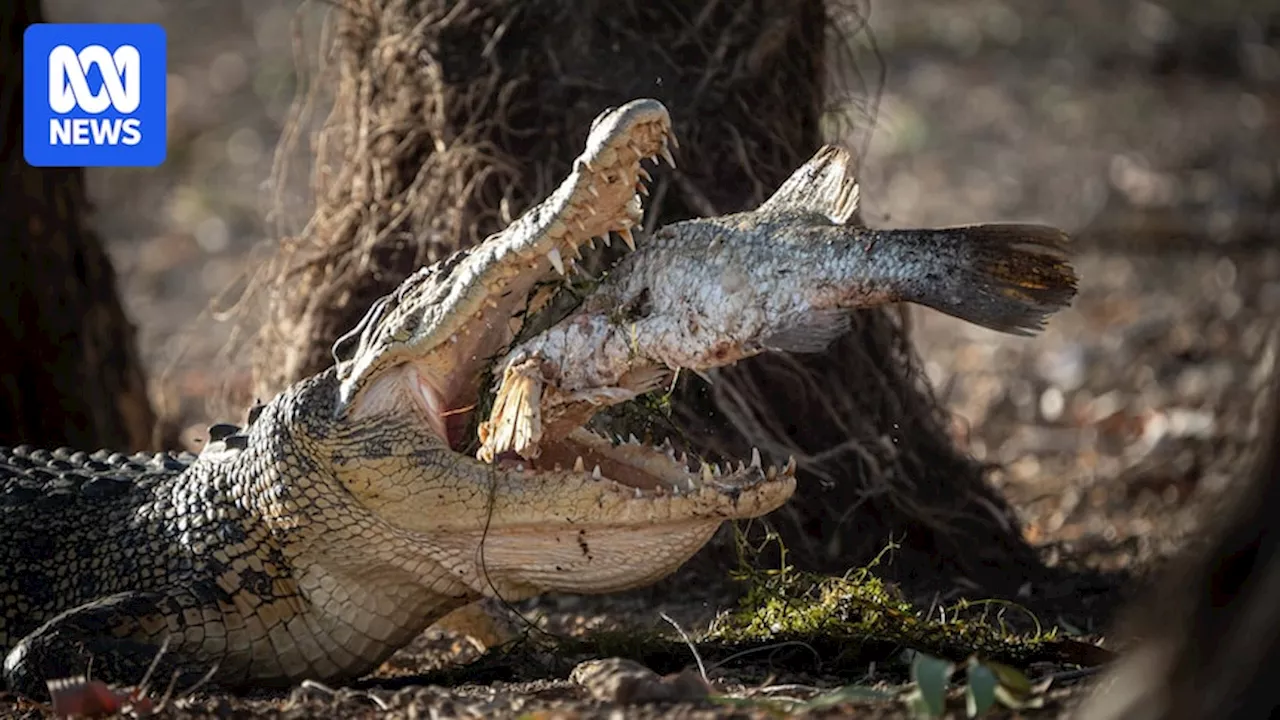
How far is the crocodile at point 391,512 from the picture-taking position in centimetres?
380

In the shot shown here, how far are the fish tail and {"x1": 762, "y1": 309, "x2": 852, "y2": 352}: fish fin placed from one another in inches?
10.7

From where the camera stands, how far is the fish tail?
3176 mm

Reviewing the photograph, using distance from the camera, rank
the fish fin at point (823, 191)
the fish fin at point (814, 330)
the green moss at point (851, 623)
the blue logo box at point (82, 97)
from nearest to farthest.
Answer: the fish fin at point (814, 330) < the fish fin at point (823, 191) < the green moss at point (851, 623) < the blue logo box at point (82, 97)

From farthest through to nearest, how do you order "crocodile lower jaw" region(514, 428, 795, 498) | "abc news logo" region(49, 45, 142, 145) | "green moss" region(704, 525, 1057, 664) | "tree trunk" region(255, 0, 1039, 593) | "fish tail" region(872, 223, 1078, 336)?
"abc news logo" region(49, 45, 142, 145)
"tree trunk" region(255, 0, 1039, 593)
"green moss" region(704, 525, 1057, 664)
"crocodile lower jaw" region(514, 428, 795, 498)
"fish tail" region(872, 223, 1078, 336)

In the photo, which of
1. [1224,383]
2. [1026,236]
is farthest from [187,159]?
[1026,236]

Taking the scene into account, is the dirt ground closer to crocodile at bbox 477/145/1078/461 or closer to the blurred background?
the blurred background

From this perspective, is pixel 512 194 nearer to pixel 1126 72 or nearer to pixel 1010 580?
pixel 1010 580

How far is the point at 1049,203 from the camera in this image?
1020 centimetres

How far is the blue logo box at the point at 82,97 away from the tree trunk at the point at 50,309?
0.16 ft

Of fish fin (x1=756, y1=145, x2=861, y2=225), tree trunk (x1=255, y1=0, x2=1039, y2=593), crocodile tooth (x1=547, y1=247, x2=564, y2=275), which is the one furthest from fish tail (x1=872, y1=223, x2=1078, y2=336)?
tree trunk (x1=255, y1=0, x2=1039, y2=593)

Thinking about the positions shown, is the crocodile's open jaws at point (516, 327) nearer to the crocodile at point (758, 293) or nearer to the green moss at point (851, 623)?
the crocodile at point (758, 293)

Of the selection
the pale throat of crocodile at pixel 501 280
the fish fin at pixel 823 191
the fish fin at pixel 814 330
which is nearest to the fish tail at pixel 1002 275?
the fish fin at pixel 814 330

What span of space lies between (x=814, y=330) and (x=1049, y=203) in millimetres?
7007

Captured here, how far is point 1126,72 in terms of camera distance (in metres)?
12.6
